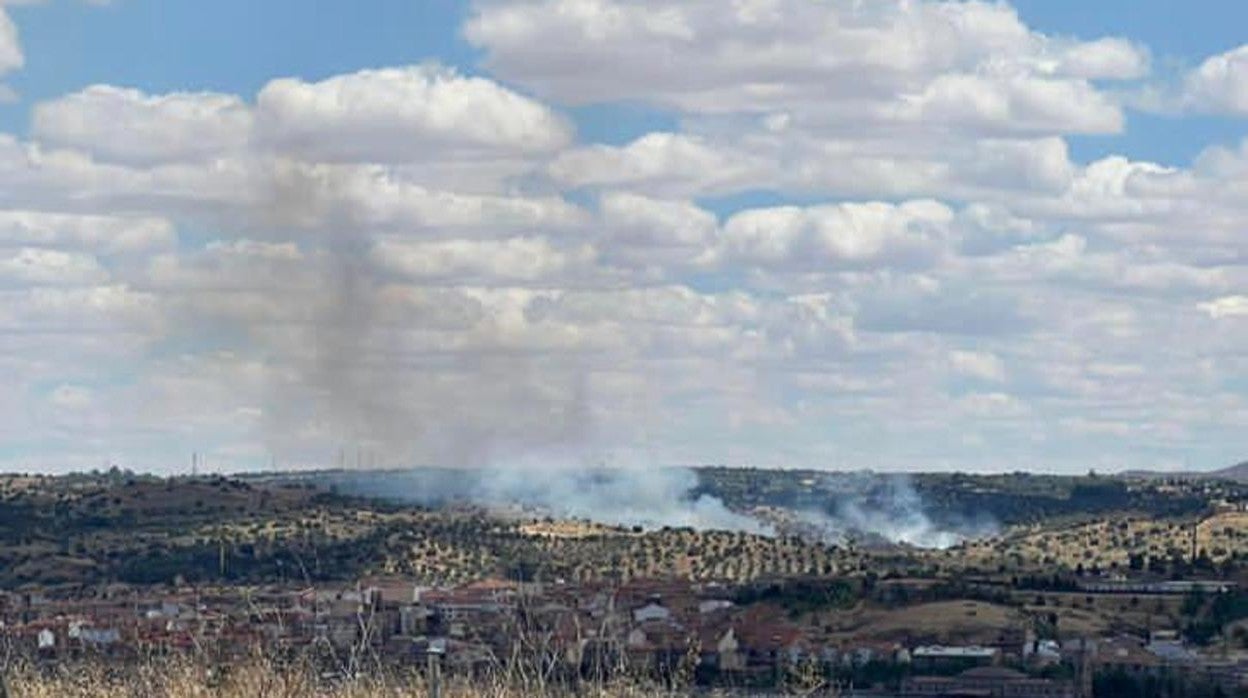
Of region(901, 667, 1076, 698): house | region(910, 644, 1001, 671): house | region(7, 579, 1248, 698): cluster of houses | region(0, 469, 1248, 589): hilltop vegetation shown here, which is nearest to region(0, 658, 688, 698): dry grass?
region(7, 579, 1248, 698): cluster of houses

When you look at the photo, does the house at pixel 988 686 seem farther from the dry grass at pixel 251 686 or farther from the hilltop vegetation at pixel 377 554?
the dry grass at pixel 251 686

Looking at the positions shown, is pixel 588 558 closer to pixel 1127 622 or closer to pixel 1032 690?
pixel 1127 622

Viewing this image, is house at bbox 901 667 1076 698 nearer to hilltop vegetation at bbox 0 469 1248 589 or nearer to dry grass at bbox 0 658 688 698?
hilltop vegetation at bbox 0 469 1248 589

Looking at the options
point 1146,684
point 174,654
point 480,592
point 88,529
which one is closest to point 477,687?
point 174,654

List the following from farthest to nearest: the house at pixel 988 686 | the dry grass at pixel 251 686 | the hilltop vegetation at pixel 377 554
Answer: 1. the hilltop vegetation at pixel 377 554
2. the house at pixel 988 686
3. the dry grass at pixel 251 686

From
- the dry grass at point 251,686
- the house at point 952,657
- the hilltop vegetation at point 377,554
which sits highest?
the hilltop vegetation at point 377,554

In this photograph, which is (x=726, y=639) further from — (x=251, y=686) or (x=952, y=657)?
(x=251, y=686)

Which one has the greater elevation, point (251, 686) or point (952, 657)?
point (251, 686)

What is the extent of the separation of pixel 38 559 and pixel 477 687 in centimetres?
12466

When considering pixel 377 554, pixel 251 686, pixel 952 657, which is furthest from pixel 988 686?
pixel 251 686

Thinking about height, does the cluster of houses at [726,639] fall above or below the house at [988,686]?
above

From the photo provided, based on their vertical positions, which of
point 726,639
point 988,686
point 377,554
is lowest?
point 988,686

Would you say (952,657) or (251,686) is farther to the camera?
(952,657)

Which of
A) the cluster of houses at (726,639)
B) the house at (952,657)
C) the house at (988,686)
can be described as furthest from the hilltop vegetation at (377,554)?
the house at (988,686)
